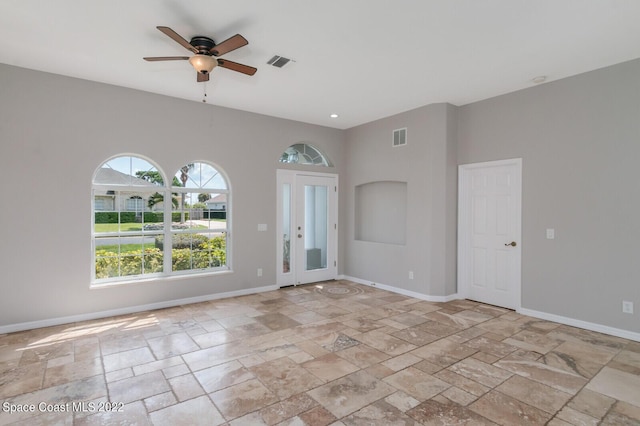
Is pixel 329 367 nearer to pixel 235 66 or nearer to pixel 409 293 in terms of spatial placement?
pixel 409 293

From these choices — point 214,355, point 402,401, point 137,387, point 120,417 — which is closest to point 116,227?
point 214,355

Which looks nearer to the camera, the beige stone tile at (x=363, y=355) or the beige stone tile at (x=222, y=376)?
the beige stone tile at (x=222, y=376)

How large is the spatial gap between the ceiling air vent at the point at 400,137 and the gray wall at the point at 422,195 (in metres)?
0.07

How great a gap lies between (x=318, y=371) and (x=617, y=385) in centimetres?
241

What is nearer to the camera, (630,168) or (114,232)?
(630,168)

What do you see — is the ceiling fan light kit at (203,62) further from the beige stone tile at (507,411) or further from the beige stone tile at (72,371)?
the beige stone tile at (507,411)

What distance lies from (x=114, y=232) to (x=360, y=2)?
13.4ft

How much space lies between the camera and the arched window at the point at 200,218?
16.5 feet

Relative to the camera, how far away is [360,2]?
8.70 feet

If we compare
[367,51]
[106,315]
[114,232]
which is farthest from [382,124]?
[106,315]

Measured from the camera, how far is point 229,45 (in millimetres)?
2881

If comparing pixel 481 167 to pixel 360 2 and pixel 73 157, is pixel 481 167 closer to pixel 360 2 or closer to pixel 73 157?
pixel 360 2

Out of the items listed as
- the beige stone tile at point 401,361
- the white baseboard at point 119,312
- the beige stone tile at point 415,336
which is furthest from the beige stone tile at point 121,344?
the beige stone tile at point 415,336

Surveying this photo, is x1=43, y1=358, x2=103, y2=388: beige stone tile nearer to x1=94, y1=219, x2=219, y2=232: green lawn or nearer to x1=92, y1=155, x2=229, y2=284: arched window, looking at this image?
x1=92, y1=155, x2=229, y2=284: arched window
